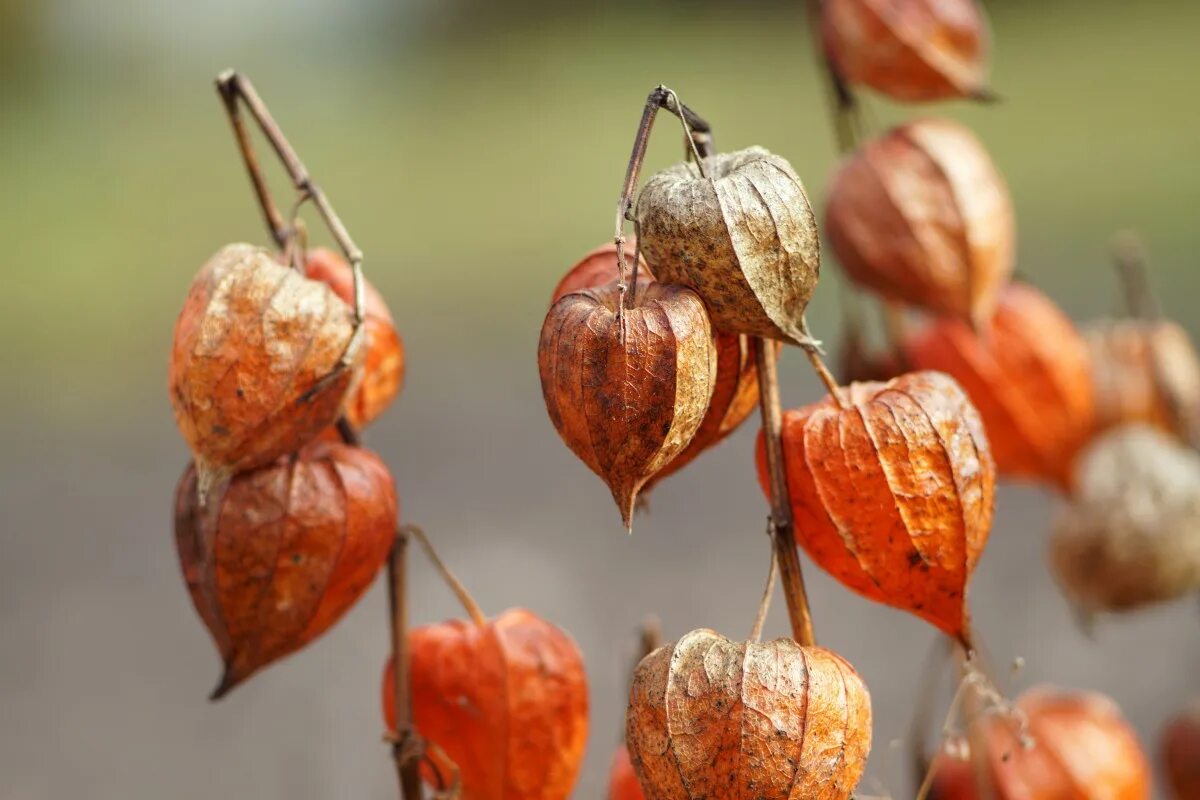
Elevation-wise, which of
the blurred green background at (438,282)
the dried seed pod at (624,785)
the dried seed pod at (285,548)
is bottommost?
the blurred green background at (438,282)

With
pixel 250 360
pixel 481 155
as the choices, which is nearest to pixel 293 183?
pixel 250 360

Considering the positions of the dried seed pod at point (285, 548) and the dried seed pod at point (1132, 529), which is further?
the dried seed pod at point (1132, 529)

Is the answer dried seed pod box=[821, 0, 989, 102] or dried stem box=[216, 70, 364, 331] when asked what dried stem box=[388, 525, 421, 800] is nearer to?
dried stem box=[216, 70, 364, 331]

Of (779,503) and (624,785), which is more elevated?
(779,503)

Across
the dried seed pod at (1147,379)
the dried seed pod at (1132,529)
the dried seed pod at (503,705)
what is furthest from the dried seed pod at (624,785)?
the dried seed pod at (1147,379)

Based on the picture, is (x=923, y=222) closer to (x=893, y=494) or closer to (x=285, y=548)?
(x=893, y=494)

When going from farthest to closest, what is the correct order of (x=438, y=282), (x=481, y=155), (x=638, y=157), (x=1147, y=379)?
(x=481, y=155) < (x=438, y=282) < (x=1147, y=379) < (x=638, y=157)

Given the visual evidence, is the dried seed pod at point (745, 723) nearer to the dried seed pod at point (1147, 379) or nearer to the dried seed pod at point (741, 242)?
the dried seed pod at point (741, 242)
